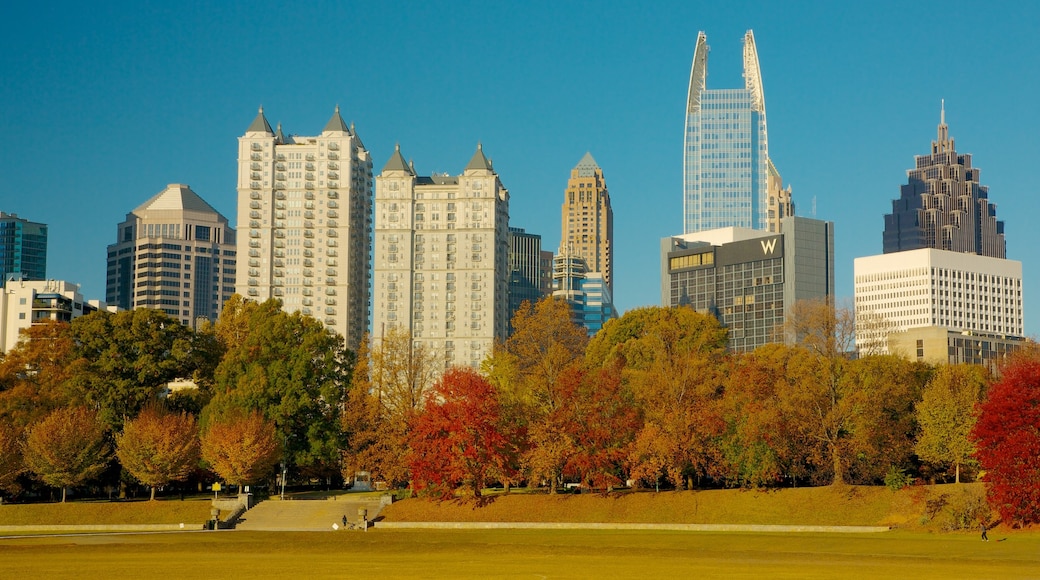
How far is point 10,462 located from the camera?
10781 centimetres

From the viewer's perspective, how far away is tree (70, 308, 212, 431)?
383 feet

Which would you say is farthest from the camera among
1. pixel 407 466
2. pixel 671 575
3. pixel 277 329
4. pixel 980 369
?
pixel 980 369

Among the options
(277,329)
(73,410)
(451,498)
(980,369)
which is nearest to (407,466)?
(451,498)

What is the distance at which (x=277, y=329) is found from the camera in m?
121

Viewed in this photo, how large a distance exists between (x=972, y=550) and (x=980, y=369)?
6266 cm

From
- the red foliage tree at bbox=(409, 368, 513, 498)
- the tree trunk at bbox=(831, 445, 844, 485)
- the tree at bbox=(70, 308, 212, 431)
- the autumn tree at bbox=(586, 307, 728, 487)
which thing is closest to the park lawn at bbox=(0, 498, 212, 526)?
the tree at bbox=(70, 308, 212, 431)

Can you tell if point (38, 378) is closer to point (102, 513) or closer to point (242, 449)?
point (102, 513)

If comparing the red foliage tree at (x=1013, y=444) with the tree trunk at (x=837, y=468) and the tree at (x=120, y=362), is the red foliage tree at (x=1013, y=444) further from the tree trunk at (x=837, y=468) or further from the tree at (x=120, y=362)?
the tree at (x=120, y=362)

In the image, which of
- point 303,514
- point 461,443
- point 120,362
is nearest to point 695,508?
point 461,443

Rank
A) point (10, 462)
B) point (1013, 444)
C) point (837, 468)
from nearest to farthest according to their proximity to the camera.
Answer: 1. point (1013, 444)
2. point (837, 468)
3. point (10, 462)

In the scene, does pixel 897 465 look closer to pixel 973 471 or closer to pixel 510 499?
pixel 973 471

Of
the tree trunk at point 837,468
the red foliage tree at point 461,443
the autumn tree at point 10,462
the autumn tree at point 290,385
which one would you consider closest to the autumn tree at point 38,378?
the autumn tree at point 10,462

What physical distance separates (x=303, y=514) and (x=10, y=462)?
25.6 metres

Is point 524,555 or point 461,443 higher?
point 461,443
